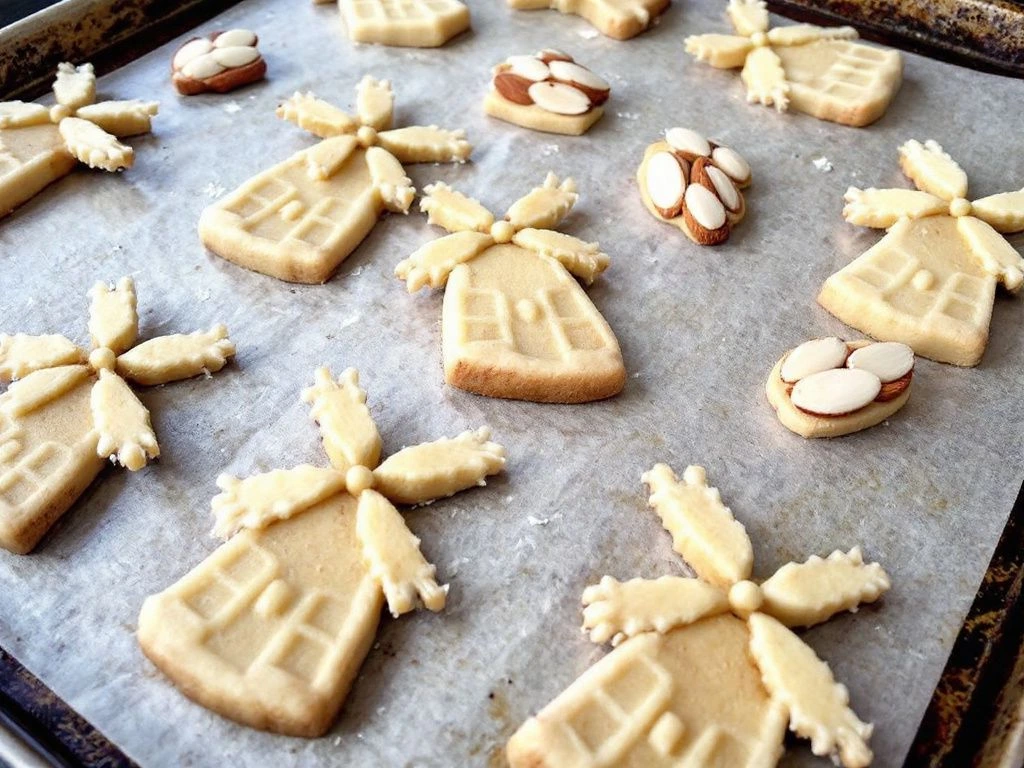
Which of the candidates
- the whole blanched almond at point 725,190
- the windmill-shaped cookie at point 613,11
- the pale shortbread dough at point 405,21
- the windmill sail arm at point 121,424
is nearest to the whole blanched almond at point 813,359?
the whole blanched almond at point 725,190

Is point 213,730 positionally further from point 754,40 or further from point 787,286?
point 754,40

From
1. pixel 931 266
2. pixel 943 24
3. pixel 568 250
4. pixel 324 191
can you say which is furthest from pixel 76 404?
pixel 943 24

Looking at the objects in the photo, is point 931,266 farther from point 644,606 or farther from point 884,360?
point 644,606

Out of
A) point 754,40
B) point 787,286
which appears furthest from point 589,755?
point 754,40

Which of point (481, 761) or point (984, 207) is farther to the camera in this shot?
point (984, 207)

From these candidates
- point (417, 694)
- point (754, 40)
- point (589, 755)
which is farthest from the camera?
point (754, 40)

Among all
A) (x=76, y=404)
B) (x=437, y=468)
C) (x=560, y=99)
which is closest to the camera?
(x=437, y=468)

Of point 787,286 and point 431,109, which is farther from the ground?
point 431,109
